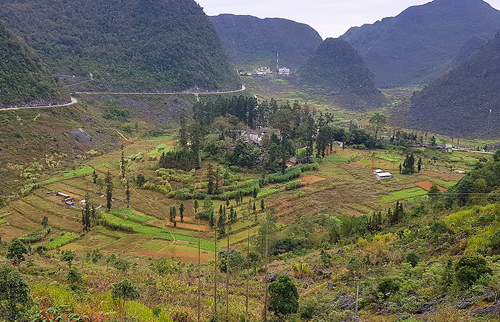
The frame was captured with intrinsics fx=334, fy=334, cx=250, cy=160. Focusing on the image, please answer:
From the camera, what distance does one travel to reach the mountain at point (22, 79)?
67931 millimetres

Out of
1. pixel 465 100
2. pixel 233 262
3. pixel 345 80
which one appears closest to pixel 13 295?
pixel 233 262

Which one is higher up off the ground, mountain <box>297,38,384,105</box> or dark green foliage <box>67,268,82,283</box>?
mountain <box>297,38,384,105</box>

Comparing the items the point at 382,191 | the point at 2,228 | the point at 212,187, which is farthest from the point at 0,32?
the point at 382,191

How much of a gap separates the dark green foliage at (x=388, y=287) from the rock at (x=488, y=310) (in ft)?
14.9

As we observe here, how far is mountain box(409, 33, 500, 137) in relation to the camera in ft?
341

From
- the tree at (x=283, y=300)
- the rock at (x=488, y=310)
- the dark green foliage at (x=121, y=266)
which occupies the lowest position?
the dark green foliage at (x=121, y=266)

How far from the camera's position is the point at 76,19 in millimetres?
143000

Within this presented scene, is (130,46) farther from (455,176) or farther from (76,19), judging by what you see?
(455,176)

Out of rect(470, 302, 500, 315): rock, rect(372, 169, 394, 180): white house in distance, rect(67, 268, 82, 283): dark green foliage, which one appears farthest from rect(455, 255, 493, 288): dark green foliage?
rect(372, 169, 394, 180): white house in distance

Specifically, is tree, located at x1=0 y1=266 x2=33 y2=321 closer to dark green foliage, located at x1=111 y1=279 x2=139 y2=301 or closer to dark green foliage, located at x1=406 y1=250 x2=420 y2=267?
dark green foliage, located at x1=111 y1=279 x2=139 y2=301

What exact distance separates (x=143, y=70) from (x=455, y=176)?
110711mm

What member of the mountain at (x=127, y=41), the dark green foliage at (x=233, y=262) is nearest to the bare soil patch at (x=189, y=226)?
the dark green foliage at (x=233, y=262)

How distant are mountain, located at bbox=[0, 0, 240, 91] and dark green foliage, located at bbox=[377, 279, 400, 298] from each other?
107867mm

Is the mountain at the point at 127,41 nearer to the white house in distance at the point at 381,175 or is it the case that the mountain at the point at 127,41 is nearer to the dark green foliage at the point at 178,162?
the dark green foliage at the point at 178,162
